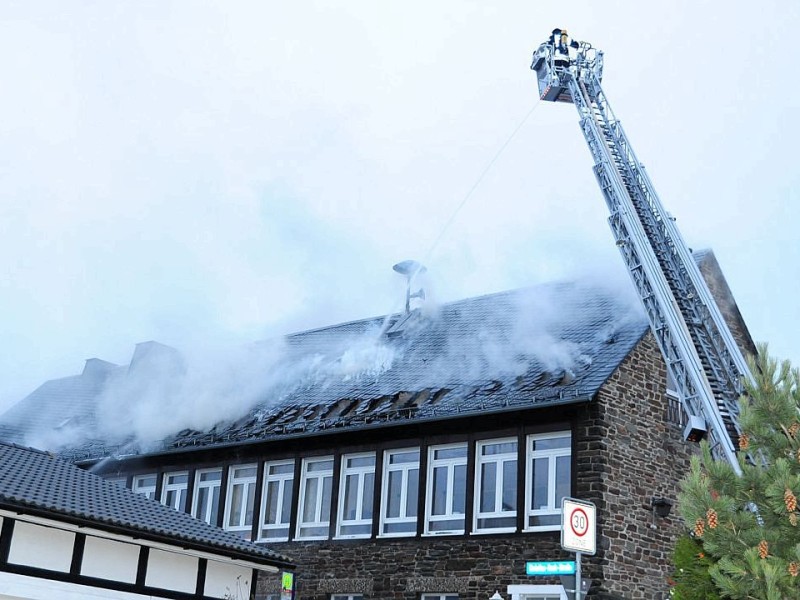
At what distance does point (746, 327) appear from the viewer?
27.3m

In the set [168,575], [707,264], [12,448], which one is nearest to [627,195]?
[707,264]

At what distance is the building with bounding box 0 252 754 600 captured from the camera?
21844 millimetres

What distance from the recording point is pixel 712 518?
12.3 metres

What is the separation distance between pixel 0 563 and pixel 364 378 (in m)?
12.4

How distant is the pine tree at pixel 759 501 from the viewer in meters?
11.7

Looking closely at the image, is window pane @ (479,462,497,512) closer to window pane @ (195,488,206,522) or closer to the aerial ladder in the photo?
the aerial ladder

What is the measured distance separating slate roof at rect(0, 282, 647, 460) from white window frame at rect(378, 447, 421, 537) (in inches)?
33.9

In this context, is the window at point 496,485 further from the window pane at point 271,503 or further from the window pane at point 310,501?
the window pane at point 271,503

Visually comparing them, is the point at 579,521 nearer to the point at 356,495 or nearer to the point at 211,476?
the point at 356,495

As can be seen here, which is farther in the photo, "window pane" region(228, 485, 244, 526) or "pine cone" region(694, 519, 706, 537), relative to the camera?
"window pane" region(228, 485, 244, 526)

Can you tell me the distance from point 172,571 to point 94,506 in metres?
1.89

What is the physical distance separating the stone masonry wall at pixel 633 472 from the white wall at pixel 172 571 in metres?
7.19

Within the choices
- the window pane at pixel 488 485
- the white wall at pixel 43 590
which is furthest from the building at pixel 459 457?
the white wall at pixel 43 590

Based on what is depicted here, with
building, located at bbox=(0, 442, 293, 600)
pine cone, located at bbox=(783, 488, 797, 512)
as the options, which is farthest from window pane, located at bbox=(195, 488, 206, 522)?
pine cone, located at bbox=(783, 488, 797, 512)
